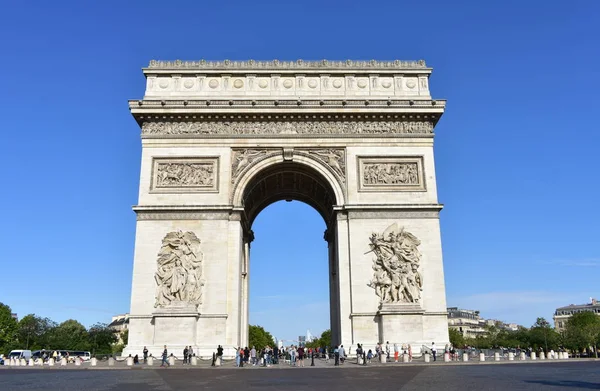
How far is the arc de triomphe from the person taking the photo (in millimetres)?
23797

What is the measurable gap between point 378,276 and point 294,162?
6662mm

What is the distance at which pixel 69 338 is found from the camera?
218 ft

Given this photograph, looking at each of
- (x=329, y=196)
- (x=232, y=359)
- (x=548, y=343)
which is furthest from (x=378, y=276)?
(x=548, y=343)

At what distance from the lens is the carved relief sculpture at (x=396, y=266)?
78.9 ft

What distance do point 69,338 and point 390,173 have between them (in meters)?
54.6

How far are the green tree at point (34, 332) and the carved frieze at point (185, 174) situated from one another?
4570 centimetres

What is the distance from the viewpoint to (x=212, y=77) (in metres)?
27.4

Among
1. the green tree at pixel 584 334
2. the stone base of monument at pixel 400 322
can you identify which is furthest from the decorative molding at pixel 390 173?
the green tree at pixel 584 334

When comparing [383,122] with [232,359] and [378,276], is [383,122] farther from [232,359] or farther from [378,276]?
[232,359]

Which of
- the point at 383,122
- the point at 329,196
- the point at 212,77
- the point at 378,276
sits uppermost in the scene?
the point at 212,77

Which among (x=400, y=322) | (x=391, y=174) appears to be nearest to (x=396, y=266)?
(x=400, y=322)

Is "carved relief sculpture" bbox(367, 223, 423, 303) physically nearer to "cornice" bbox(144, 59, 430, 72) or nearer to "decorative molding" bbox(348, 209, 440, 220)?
"decorative molding" bbox(348, 209, 440, 220)

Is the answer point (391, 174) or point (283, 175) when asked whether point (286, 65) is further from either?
point (391, 174)

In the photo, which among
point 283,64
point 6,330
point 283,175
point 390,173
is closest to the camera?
point 390,173
